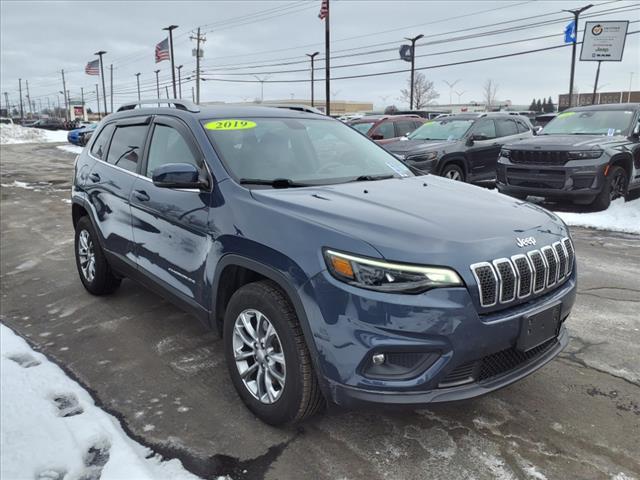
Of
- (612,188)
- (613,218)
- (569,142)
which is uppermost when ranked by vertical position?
(569,142)

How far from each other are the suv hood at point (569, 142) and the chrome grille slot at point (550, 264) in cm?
679

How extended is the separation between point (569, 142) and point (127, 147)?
7.39 meters

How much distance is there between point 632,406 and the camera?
121 inches

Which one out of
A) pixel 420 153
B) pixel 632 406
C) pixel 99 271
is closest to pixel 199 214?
pixel 99 271

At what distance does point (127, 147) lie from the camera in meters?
4.44

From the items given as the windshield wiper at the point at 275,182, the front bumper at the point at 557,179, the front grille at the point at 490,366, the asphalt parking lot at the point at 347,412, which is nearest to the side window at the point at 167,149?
the windshield wiper at the point at 275,182

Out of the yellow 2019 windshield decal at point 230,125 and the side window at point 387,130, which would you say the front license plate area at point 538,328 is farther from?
the side window at point 387,130

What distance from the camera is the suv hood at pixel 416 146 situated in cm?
1046

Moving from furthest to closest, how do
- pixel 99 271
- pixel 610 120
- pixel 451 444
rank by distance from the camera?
pixel 610 120, pixel 99 271, pixel 451 444

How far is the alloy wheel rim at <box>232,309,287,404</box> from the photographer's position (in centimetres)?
276

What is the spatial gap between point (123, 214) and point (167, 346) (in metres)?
1.12

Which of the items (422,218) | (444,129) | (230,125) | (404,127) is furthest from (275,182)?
(404,127)

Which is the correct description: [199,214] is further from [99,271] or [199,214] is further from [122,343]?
[99,271]

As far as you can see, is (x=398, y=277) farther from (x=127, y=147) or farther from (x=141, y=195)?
(x=127, y=147)
